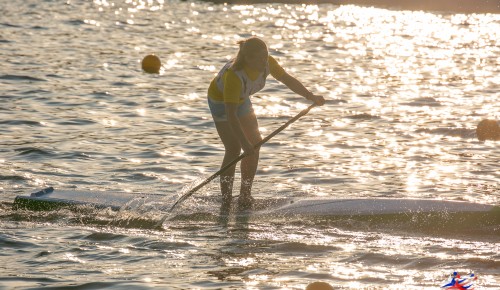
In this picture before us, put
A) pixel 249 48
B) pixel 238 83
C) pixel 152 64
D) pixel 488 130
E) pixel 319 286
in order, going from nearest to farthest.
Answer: pixel 319 286
pixel 249 48
pixel 238 83
pixel 488 130
pixel 152 64

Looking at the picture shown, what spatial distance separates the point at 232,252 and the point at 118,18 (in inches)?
835

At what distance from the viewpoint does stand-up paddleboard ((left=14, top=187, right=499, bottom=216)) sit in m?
9.18

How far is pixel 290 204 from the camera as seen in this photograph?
9688 millimetres

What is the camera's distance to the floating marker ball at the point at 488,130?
1380cm

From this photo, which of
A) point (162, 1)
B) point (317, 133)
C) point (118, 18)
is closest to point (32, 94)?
point (317, 133)

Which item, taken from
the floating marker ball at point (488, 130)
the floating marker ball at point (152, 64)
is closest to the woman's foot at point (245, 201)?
the floating marker ball at point (488, 130)

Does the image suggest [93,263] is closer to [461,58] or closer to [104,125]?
[104,125]

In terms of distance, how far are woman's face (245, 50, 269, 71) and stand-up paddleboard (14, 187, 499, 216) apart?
55.9 inches

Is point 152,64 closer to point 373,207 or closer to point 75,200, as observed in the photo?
point 75,200

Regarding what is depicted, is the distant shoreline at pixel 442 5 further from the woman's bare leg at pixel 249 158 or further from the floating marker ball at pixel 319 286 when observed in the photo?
the floating marker ball at pixel 319 286

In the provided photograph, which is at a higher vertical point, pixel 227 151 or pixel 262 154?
pixel 227 151

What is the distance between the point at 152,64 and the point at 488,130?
767cm

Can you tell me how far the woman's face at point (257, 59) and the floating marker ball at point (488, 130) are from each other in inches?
224

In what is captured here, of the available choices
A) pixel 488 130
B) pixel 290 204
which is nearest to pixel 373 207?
pixel 290 204
